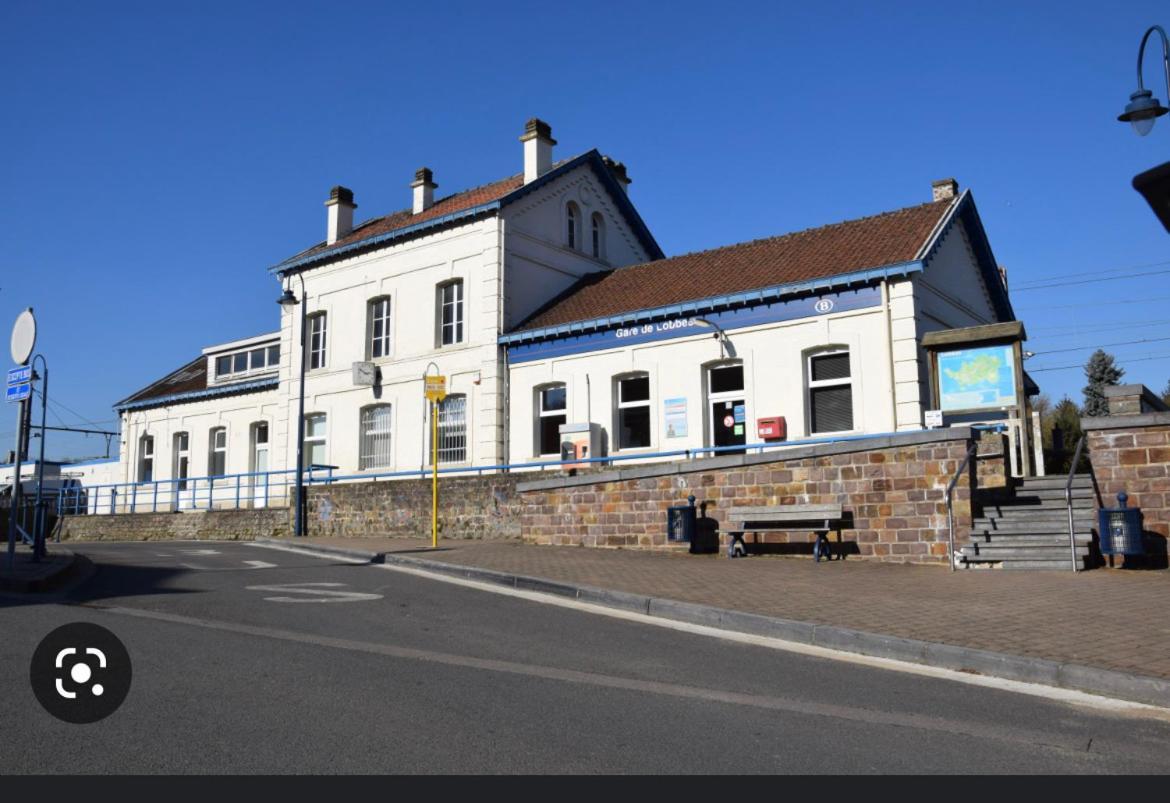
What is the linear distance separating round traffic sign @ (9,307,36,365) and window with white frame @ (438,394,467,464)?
42.0 feet

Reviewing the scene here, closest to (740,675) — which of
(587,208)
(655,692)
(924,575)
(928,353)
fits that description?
(655,692)

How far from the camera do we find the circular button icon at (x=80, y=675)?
18.0ft

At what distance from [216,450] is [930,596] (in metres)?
28.4

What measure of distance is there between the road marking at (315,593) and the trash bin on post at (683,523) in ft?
18.8

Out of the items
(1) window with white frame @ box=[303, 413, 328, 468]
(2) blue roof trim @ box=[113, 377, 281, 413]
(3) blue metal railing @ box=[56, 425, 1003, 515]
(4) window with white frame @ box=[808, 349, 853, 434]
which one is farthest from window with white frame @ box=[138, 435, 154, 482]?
(4) window with white frame @ box=[808, 349, 853, 434]

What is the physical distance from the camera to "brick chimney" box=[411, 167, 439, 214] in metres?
28.6

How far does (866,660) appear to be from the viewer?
24.9 ft

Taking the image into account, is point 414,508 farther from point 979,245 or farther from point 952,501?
point 979,245

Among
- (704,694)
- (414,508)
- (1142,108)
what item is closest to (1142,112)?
(1142,108)

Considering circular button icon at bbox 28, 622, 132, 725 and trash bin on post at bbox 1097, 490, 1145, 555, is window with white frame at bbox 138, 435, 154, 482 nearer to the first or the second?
circular button icon at bbox 28, 622, 132, 725

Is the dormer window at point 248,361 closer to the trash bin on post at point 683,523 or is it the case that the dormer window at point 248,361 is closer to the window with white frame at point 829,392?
the window with white frame at point 829,392

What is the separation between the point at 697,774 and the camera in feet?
14.8

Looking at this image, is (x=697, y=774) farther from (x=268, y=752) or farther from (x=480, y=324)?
(x=480, y=324)

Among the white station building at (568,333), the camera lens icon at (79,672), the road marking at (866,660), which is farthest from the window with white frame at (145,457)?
the camera lens icon at (79,672)
